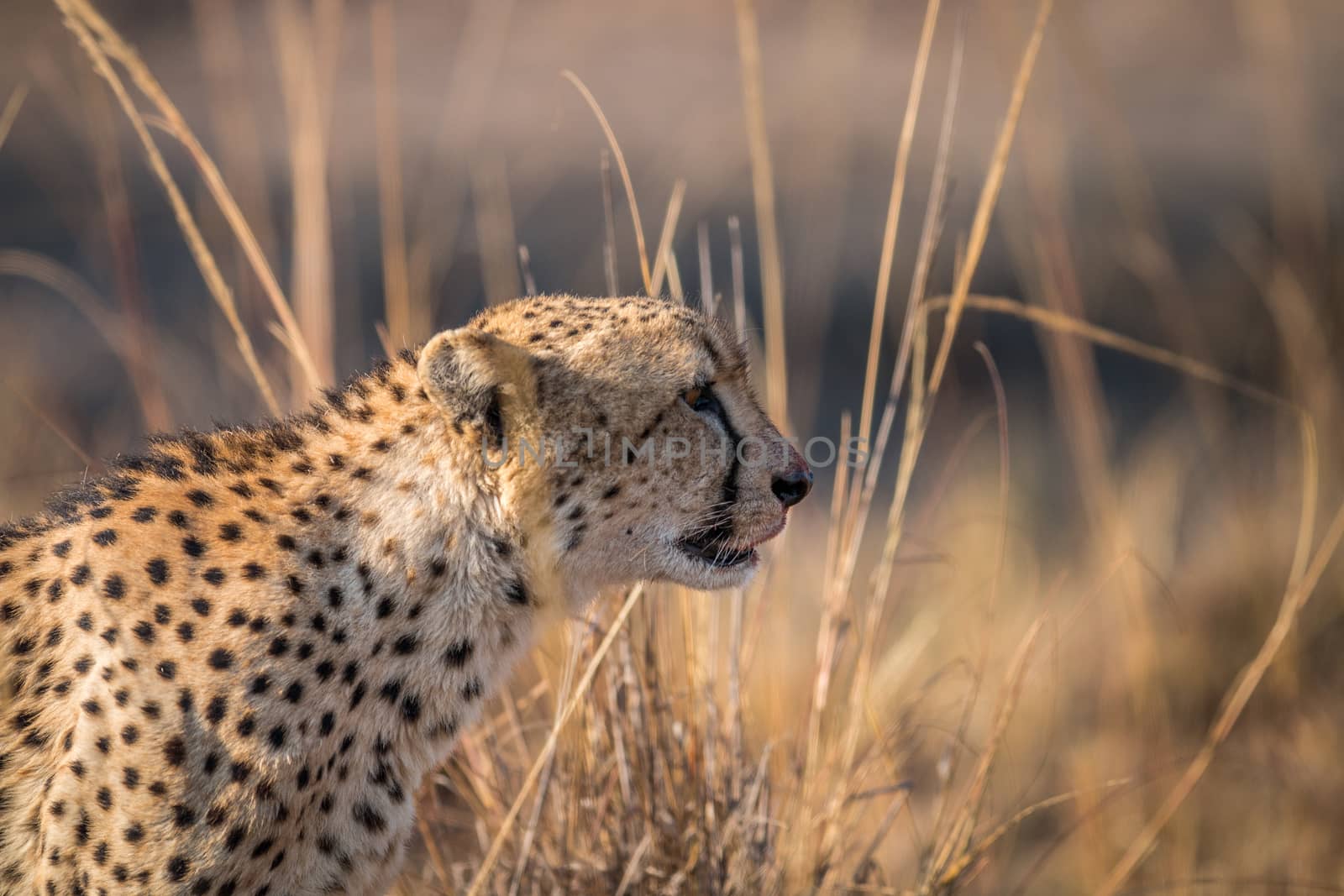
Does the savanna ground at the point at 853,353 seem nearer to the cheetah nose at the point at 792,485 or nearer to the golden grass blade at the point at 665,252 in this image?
the golden grass blade at the point at 665,252

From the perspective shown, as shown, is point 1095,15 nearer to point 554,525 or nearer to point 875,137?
point 875,137

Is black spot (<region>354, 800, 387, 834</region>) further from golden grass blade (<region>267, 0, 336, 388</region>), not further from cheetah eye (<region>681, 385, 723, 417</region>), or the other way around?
golden grass blade (<region>267, 0, 336, 388</region>)

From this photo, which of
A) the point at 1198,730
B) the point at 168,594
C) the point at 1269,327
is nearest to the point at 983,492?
the point at 1198,730

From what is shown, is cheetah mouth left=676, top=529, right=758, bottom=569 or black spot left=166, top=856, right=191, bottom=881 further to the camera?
cheetah mouth left=676, top=529, right=758, bottom=569

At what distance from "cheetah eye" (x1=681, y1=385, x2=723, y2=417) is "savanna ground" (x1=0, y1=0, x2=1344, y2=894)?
40cm

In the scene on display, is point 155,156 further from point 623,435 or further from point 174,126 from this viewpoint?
point 623,435

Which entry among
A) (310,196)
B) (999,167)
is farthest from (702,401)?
(310,196)

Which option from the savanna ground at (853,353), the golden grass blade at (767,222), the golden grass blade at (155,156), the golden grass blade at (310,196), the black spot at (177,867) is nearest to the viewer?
the black spot at (177,867)

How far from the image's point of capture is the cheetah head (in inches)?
66.4

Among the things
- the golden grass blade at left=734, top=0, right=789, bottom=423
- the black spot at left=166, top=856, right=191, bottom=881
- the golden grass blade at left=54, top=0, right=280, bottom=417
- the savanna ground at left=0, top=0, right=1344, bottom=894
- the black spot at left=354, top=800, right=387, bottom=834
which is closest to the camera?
the black spot at left=166, top=856, right=191, bottom=881

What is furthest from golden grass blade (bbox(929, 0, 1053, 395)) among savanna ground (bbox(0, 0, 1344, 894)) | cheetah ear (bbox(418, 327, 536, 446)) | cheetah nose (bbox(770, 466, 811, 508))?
cheetah ear (bbox(418, 327, 536, 446))

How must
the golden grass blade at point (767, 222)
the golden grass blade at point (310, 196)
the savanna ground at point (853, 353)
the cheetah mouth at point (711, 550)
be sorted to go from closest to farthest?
1. the cheetah mouth at point (711, 550)
2. the savanna ground at point (853, 353)
3. the golden grass blade at point (767, 222)
4. the golden grass blade at point (310, 196)

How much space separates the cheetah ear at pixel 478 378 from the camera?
5.25ft

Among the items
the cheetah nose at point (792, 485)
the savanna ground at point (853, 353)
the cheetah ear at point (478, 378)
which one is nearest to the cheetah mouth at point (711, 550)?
the cheetah nose at point (792, 485)
